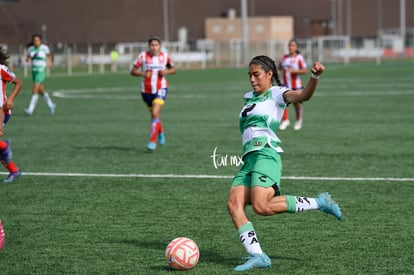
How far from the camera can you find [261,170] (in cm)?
759

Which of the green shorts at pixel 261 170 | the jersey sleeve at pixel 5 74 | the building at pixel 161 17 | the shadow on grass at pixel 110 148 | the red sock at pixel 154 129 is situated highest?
the building at pixel 161 17

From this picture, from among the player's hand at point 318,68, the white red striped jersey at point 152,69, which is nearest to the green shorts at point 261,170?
the player's hand at point 318,68

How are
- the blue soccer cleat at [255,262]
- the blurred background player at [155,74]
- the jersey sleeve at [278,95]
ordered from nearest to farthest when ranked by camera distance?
1. the blue soccer cleat at [255,262]
2. the jersey sleeve at [278,95]
3. the blurred background player at [155,74]

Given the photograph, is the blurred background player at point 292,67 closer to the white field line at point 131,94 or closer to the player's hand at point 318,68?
the white field line at point 131,94

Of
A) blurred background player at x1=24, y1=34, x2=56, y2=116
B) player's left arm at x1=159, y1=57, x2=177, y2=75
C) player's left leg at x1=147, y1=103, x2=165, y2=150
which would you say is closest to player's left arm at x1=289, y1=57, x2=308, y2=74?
player's left arm at x1=159, y1=57, x2=177, y2=75

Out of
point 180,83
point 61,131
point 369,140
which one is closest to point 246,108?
point 369,140

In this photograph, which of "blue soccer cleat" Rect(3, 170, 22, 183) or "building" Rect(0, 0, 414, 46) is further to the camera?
"building" Rect(0, 0, 414, 46)

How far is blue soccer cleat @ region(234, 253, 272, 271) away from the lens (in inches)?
288

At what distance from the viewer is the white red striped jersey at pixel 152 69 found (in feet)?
54.0

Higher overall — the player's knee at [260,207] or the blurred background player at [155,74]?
the blurred background player at [155,74]

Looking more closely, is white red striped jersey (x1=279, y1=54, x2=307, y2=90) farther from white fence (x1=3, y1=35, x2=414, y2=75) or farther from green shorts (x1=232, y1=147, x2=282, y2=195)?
white fence (x1=3, y1=35, x2=414, y2=75)

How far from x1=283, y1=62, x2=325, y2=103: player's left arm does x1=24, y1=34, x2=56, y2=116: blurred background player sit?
17.7m

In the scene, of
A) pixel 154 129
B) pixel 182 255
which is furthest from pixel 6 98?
pixel 154 129

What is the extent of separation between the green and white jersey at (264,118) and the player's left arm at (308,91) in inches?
3.2
